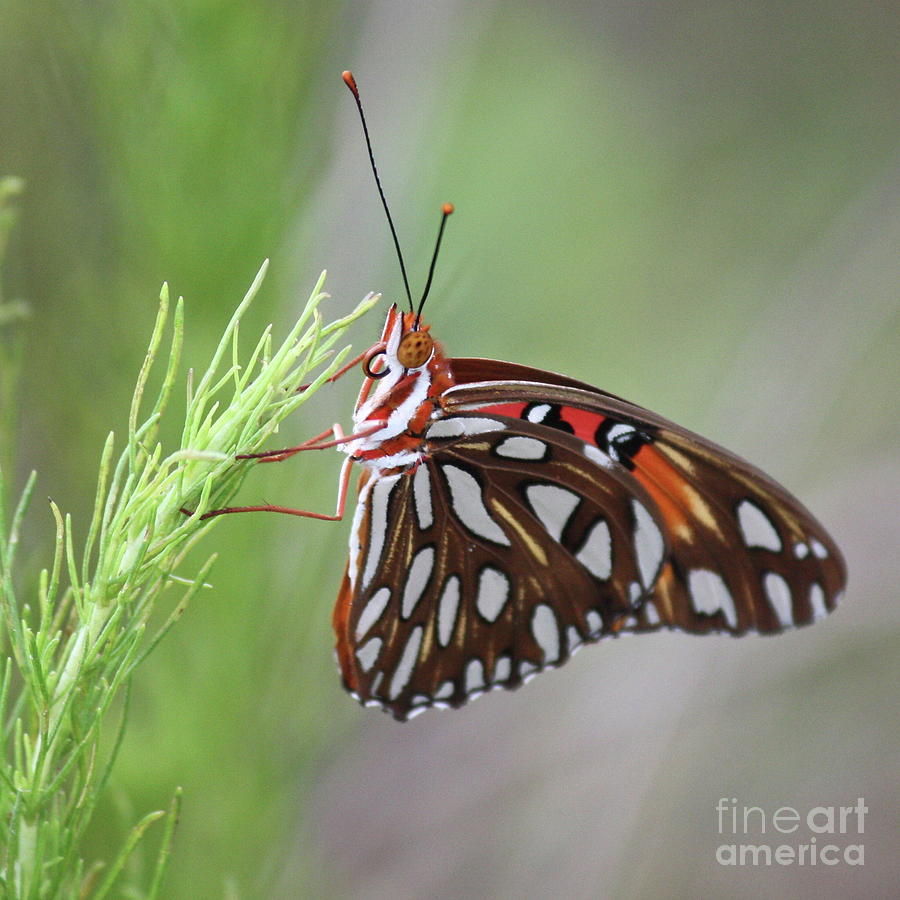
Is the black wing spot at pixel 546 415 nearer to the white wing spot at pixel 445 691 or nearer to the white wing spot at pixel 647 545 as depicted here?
the white wing spot at pixel 647 545

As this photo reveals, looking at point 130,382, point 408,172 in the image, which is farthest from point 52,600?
point 408,172

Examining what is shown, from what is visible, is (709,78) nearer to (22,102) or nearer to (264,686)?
(22,102)

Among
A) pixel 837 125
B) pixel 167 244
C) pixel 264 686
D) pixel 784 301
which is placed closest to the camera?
pixel 167 244

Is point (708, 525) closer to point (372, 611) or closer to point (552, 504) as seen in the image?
point (552, 504)

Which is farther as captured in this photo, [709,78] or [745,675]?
[709,78]

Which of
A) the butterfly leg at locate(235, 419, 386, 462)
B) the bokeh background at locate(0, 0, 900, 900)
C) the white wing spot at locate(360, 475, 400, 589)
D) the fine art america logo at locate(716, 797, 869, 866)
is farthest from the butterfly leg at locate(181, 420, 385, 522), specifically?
the fine art america logo at locate(716, 797, 869, 866)

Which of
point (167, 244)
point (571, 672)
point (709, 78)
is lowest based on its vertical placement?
point (571, 672)
